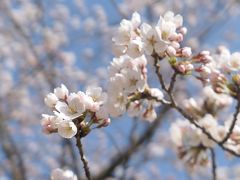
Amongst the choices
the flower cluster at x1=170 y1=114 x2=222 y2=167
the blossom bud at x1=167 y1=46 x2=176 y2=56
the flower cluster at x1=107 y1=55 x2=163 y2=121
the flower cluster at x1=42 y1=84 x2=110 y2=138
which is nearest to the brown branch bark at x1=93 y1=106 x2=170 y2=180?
the flower cluster at x1=170 y1=114 x2=222 y2=167

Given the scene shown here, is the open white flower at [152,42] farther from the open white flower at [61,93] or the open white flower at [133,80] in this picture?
the open white flower at [61,93]

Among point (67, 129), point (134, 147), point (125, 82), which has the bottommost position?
point (67, 129)

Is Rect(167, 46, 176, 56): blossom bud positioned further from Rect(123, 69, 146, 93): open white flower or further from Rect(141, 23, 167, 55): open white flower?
Rect(123, 69, 146, 93): open white flower

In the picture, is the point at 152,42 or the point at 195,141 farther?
the point at 195,141

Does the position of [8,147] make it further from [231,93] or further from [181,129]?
[231,93]

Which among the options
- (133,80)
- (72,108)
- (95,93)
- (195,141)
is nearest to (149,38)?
(133,80)

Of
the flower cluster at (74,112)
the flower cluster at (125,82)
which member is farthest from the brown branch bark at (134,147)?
the flower cluster at (74,112)

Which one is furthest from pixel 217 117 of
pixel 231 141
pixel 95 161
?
pixel 95 161

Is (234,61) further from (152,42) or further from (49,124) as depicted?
(49,124)
